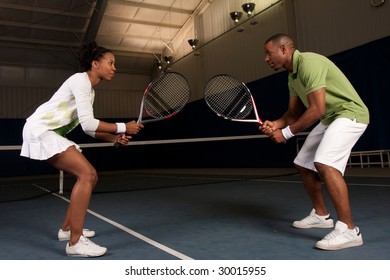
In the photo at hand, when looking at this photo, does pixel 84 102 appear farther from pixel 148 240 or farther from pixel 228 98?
pixel 228 98

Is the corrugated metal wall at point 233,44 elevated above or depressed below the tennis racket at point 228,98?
above

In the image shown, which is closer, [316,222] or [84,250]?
[84,250]

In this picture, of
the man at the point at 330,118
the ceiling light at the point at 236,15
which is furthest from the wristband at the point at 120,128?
the ceiling light at the point at 236,15

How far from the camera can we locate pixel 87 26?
16047mm

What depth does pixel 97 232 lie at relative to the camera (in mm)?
3543

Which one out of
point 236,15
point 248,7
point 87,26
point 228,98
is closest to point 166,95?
point 228,98

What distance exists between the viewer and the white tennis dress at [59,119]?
2.75 m

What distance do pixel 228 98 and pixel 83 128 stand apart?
212 cm

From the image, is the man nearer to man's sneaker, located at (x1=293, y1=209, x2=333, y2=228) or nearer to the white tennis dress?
man's sneaker, located at (x1=293, y1=209, x2=333, y2=228)

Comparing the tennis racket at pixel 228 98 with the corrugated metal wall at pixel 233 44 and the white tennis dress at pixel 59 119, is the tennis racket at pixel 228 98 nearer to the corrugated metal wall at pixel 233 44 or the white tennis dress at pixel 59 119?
the white tennis dress at pixel 59 119

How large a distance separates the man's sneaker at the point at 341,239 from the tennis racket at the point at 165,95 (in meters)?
2.11

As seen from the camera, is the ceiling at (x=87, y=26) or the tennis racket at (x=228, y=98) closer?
the tennis racket at (x=228, y=98)

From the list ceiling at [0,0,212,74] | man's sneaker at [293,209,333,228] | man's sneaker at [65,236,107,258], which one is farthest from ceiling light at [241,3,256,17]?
man's sneaker at [65,236,107,258]

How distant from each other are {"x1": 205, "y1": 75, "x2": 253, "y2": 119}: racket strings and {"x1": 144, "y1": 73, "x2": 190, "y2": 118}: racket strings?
301 millimetres
